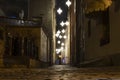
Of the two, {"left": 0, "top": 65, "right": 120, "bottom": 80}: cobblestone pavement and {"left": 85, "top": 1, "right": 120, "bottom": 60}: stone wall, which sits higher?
{"left": 85, "top": 1, "right": 120, "bottom": 60}: stone wall

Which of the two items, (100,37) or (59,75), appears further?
(100,37)

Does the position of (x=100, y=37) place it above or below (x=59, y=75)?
above

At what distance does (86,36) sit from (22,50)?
5.70 m

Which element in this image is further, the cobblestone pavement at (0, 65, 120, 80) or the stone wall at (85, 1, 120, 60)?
the stone wall at (85, 1, 120, 60)

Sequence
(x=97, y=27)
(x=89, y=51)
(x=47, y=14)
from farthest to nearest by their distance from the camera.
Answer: (x=47, y=14), (x=89, y=51), (x=97, y=27)

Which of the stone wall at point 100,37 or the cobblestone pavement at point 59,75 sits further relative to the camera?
the stone wall at point 100,37

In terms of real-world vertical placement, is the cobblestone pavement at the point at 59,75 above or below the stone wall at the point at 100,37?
below

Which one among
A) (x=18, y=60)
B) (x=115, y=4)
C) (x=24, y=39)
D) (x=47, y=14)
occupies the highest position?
(x=47, y=14)

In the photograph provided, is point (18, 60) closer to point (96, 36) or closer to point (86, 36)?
point (96, 36)

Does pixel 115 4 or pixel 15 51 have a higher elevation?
pixel 115 4

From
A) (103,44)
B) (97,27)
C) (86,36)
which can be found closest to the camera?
(103,44)

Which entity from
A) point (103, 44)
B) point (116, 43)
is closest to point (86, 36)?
point (103, 44)

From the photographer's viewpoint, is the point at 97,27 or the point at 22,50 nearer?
the point at 22,50

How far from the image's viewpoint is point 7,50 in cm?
1392
